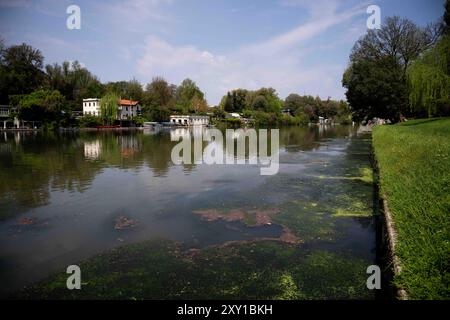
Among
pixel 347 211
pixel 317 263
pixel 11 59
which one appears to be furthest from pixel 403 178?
pixel 11 59

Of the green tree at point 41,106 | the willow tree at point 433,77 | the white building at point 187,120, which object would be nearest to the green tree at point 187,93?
the white building at point 187,120

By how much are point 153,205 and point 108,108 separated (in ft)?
216

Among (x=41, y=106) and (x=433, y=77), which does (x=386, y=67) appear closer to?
(x=433, y=77)

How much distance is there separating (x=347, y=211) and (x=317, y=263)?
4254mm

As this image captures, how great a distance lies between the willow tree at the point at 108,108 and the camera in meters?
71.7

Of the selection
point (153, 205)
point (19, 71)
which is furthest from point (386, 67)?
point (19, 71)

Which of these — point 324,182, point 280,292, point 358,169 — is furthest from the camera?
point 358,169

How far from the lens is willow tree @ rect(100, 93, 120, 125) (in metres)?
71.7

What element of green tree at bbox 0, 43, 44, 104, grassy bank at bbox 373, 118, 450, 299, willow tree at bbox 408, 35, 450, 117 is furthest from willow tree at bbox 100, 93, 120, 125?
grassy bank at bbox 373, 118, 450, 299

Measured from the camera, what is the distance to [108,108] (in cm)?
7238

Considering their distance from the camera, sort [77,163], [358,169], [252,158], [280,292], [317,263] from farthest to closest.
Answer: [252,158]
[77,163]
[358,169]
[317,263]
[280,292]

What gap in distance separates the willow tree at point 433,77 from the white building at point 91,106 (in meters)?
68.2

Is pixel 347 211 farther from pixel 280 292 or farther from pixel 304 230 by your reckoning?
pixel 280 292

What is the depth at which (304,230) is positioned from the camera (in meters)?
9.09
